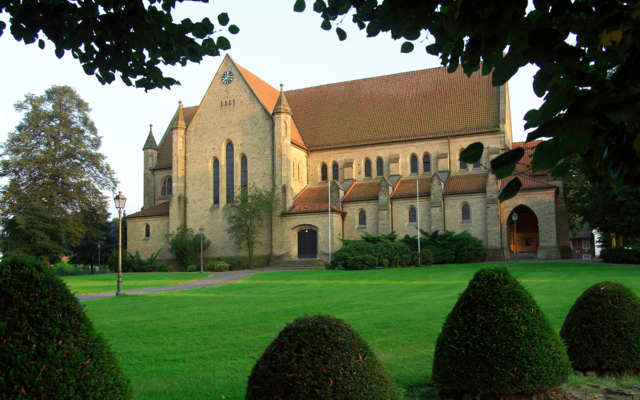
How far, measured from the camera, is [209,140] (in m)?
48.5

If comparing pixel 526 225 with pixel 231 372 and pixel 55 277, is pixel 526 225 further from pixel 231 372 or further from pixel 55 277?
pixel 55 277

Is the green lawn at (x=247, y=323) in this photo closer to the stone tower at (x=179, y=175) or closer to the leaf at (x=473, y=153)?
the leaf at (x=473, y=153)

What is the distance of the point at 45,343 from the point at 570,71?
4143mm

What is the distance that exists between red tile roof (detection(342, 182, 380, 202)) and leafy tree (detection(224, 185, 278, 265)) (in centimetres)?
675

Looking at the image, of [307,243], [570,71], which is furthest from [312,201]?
[570,71]

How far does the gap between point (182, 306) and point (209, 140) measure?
110ft

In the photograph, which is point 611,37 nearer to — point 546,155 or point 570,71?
point 570,71

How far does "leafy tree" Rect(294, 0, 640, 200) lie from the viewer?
277cm

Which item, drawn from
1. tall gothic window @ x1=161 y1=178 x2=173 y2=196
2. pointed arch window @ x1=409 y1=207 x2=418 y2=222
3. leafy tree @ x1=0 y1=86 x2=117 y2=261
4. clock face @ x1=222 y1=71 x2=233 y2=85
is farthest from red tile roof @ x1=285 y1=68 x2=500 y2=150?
leafy tree @ x1=0 y1=86 x2=117 y2=261

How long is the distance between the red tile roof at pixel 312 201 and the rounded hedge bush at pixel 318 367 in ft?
129

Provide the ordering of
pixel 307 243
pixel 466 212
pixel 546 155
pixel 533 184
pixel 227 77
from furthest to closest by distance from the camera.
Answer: pixel 227 77 < pixel 307 243 < pixel 466 212 < pixel 533 184 < pixel 546 155

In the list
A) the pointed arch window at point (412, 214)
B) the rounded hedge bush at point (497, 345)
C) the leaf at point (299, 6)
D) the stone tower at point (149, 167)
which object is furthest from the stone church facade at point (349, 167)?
the leaf at point (299, 6)

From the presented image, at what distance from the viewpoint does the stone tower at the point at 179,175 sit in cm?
4866

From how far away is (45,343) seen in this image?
12.8 ft
